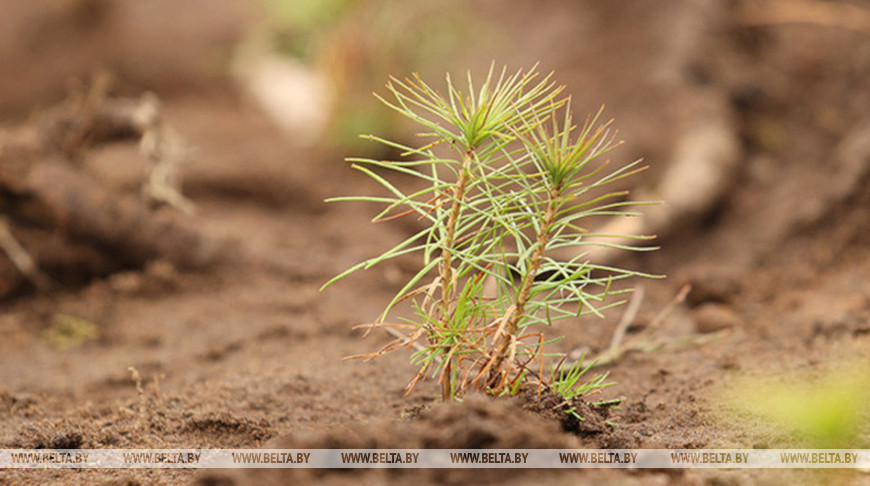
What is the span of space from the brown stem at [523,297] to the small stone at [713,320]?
38.6 inches

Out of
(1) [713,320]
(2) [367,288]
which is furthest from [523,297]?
(2) [367,288]

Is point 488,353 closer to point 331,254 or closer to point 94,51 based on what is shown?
point 331,254

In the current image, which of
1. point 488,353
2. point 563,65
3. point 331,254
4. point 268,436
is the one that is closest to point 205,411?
point 268,436

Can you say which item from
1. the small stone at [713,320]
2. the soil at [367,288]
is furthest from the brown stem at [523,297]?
the small stone at [713,320]

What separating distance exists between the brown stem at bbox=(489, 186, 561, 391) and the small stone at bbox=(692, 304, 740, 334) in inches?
38.6

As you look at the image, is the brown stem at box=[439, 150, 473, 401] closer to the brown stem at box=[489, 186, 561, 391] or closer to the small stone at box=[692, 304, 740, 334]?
the brown stem at box=[489, 186, 561, 391]

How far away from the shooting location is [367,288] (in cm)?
271

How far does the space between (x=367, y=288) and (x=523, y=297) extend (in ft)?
4.67

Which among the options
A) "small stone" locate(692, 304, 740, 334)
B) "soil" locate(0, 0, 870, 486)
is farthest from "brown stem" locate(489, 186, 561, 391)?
"small stone" locate(692, 304, 740, 334)

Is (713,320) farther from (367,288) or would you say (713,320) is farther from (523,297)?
(367,288)

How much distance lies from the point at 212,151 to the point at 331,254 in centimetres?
141

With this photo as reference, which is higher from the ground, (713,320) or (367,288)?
(367,288)

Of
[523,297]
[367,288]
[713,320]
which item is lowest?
[523,297]

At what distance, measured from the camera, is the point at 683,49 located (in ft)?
13.1
